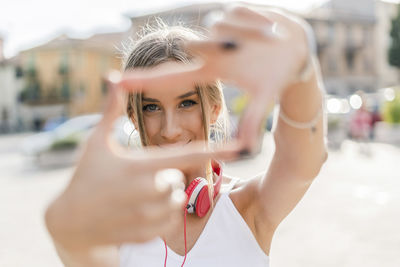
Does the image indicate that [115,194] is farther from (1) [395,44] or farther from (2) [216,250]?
(1) [395,44]

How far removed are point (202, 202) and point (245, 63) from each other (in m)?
0.69

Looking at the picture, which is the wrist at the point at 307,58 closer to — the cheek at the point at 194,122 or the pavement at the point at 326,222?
the cheek at the point at 194,122

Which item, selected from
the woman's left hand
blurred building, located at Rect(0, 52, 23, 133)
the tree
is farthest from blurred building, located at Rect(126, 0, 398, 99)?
the woman's left hand

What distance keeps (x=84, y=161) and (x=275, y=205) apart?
719mm

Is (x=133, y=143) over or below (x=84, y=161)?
below

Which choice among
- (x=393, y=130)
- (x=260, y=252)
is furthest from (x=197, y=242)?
(x=393, y=130)

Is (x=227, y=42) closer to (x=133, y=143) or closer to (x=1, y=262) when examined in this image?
(x=133, y=143)

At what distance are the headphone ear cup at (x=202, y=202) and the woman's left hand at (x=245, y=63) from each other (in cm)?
63

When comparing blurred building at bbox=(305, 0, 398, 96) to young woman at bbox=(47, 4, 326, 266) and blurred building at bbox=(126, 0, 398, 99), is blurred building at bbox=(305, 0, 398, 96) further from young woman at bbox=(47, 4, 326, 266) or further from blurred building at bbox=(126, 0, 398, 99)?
young woman at bbox=(47, 4, 326, 266)

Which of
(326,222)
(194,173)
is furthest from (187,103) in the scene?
(326,222)

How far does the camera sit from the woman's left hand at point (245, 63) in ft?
2.10

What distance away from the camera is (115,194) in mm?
604

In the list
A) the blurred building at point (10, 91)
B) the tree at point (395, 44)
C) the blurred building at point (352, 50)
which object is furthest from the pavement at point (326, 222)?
the blurred building at point (10, 91)

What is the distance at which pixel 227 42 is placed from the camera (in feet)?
2.22
